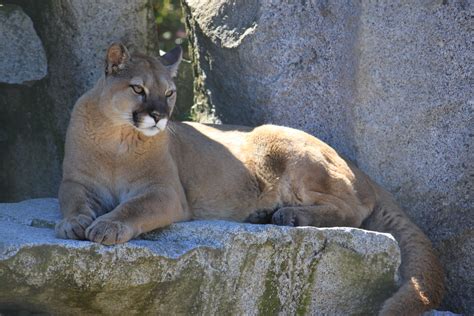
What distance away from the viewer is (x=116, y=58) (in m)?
5.70

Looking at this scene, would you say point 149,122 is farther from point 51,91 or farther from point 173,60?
point 51,91

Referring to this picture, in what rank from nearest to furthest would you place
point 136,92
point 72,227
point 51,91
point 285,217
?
→ point 72,227
point 136,92
point 285,217
point 51,91

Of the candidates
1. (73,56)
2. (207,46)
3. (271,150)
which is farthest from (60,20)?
(271,150)

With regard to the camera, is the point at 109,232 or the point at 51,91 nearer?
the point at 109,232

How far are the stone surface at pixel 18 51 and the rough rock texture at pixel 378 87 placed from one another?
1.23 metres

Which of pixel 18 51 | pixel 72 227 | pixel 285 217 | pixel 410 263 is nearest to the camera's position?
pixel 72 227

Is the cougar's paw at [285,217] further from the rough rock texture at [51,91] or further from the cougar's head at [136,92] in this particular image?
the rough rock texture at [51,91]

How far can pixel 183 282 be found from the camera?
16.3 ft

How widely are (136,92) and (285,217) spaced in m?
1.24

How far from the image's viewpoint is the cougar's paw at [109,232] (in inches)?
188

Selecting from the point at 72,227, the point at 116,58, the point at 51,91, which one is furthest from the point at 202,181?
the point at 51,91

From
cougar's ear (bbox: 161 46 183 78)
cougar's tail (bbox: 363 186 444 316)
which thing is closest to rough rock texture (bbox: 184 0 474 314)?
cougar's tail (bbox: 363 186 444 316)

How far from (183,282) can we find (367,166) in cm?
204

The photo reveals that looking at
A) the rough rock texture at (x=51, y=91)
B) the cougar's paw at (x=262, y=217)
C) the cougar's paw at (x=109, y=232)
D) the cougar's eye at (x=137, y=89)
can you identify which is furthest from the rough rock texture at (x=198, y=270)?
the rough rock texture at (x=51, y=91)
